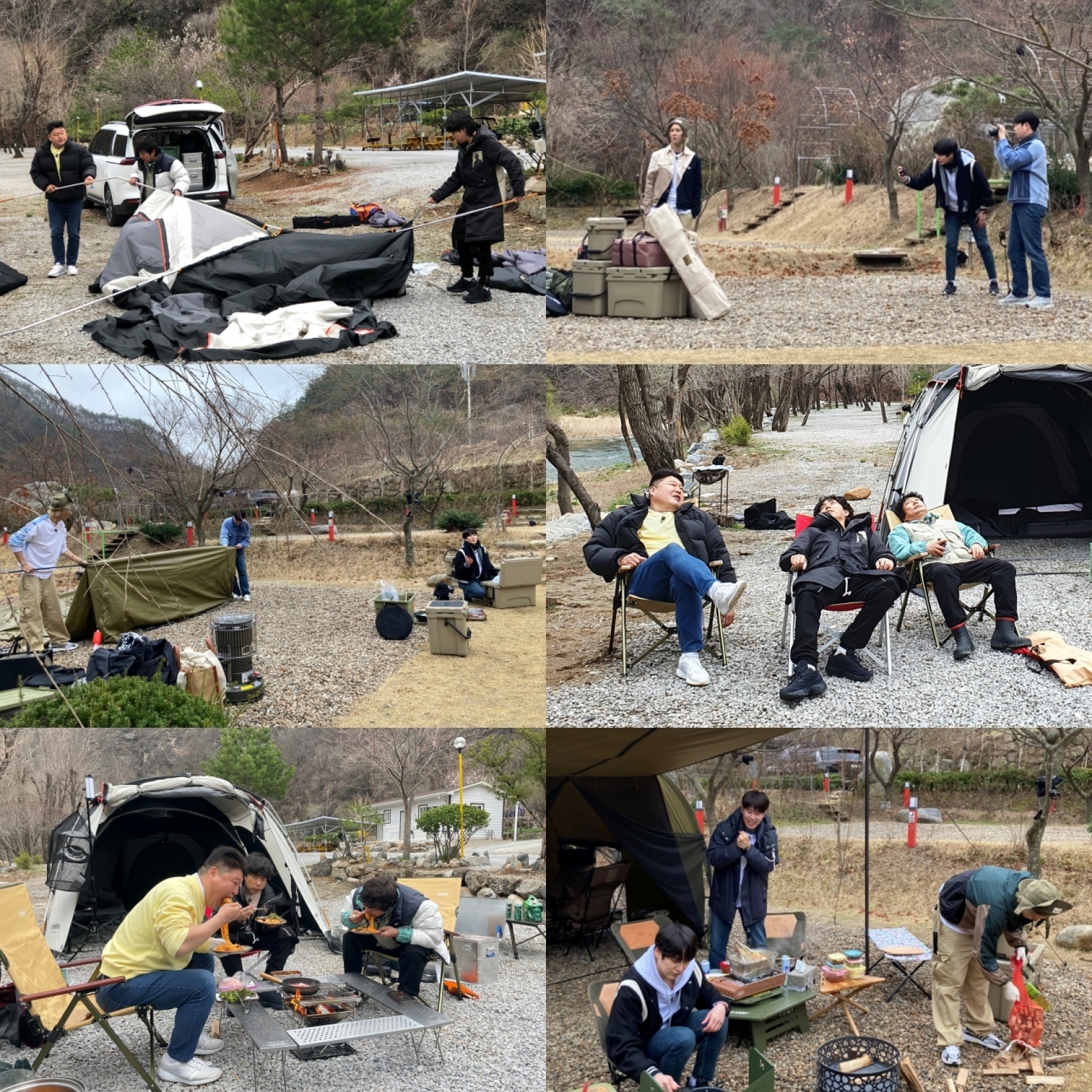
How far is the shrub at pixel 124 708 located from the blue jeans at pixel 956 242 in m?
5.97

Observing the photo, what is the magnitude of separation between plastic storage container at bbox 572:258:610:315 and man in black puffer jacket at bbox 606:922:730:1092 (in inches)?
214

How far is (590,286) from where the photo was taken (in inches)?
337

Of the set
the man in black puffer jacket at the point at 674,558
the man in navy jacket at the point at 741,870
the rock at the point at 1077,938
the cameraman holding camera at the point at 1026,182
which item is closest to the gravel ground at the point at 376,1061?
the man in navy jacket at the point at 741,870

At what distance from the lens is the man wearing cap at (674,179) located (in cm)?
861

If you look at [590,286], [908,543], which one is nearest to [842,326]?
[590,286]

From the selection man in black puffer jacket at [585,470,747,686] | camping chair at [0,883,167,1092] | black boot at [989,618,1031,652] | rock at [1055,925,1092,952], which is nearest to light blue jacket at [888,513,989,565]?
black boot at [989,618,1031,652]

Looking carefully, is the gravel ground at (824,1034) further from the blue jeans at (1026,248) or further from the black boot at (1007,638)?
the blue jeans at (1026,248)

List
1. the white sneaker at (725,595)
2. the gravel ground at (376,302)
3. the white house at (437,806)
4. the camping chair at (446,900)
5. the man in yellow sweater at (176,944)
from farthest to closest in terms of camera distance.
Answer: the white house at (437,806), the gravel ground at (376,302), the camping chair at (446,900), the white sneaker at (725,595), the man in yellow sweater at (176,944)

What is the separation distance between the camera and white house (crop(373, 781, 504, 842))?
439 inches

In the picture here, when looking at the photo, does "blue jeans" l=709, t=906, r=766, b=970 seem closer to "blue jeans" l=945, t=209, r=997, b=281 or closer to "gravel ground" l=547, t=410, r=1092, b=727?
"gravel ground" l=547, t=410, r=1092, b=727

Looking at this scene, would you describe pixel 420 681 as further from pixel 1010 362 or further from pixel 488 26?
pixel 488 26

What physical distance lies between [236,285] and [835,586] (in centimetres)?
465

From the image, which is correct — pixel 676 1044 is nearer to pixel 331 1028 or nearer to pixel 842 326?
pixel 331 1028

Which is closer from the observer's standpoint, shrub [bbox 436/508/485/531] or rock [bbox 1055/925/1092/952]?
rock [bbox 1055/925/1092/952]
